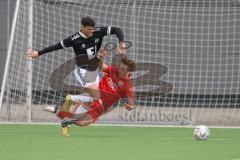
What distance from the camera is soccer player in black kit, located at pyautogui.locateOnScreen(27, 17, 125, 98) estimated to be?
37.7 feet

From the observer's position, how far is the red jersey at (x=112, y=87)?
39.4 feet

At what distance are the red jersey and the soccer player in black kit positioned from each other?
0.42ft

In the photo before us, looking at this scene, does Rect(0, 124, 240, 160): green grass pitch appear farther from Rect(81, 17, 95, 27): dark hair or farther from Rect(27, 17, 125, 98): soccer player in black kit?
Rect(81, 17, 95, 27): dark hair

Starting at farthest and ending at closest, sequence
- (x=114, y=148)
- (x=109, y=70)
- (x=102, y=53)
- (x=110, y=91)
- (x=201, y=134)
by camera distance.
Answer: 1. (x=102, y=53)
2. (x=110, y=91)
3. (x=109, y=70)
4. (x=201, y=134)
5. (x=114, y=148)

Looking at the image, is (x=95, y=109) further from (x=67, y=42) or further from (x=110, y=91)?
(x=67, y=42)

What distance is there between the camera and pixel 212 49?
52.7 feet

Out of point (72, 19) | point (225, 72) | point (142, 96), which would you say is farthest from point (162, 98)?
point (72, 19)

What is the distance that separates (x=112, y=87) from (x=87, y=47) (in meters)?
0.80

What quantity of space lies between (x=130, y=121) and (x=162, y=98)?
0.80 meters

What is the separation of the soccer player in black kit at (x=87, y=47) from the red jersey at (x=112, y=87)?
0.13m

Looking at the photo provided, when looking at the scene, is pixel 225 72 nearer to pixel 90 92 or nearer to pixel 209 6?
pixel 209 6

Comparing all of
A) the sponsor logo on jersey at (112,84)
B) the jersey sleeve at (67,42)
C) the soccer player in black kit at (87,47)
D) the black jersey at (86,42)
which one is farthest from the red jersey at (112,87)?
the jersey sleeve at (67,42)

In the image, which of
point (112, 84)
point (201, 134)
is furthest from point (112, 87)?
point (201, 134)

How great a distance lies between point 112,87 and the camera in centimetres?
1218
